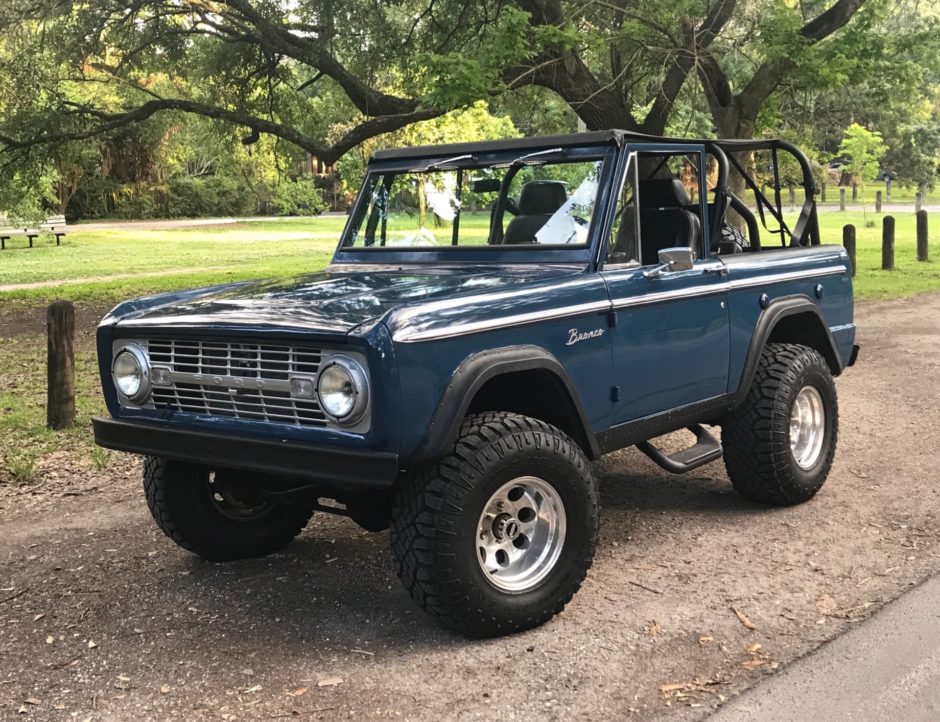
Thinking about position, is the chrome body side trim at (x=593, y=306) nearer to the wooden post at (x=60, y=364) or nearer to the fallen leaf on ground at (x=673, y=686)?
the fallen leaf on ground at (x=673, y=686)

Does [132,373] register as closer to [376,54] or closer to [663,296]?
[663,296]

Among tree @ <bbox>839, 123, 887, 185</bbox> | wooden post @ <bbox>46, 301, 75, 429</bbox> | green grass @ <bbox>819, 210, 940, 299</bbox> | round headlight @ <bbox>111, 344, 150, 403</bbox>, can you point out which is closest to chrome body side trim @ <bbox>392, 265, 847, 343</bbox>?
round headlight @ <bbox>111, 344, 150, 403</bbox>

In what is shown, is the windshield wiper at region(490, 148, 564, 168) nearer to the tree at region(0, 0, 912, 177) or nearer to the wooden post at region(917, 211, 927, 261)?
the tree at region(0, 0, 912, 177)

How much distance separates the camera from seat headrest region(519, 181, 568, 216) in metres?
5.07

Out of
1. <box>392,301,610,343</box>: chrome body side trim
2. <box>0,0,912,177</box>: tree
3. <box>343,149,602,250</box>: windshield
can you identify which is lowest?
<box>392,301,610,343</box>: chrome body side trim

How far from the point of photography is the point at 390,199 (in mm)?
5680

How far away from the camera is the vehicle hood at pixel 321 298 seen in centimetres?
394

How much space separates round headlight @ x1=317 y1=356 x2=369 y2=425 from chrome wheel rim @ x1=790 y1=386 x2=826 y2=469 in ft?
9.37

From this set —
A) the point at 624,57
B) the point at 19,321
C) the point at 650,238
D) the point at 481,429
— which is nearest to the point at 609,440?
the point at 481,429

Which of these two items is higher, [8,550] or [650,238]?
[650,238]

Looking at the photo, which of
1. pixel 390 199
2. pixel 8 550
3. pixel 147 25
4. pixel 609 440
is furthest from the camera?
pixel 147 25

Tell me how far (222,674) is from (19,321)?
37.8ft

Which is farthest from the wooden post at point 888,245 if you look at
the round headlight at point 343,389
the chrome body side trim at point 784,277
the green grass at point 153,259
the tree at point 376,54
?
the round headlight at point 343,389

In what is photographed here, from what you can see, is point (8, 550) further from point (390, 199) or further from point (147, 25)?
point (147, 25)
